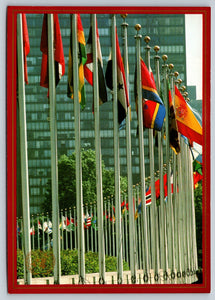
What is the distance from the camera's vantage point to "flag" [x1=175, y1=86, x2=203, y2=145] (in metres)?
7.61

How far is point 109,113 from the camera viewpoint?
24.8ft

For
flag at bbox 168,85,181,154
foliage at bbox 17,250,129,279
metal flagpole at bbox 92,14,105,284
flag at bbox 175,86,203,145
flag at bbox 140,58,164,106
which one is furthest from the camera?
flag at bbox 168,85,181,154

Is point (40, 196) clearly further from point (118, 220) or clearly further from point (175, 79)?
point (175, 79)

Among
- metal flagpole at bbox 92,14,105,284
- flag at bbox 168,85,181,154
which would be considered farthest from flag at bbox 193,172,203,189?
metal flagpole at bbox 92,14,105,284

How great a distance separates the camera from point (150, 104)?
7879 mm

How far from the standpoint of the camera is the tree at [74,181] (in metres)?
7.31

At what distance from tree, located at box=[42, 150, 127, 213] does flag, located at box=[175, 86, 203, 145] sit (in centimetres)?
97

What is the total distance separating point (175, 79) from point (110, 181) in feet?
4.31

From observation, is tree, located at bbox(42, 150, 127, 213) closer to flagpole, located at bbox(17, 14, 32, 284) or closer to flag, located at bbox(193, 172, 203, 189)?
flagpole, located at bbox(17, 14, 32, 284)

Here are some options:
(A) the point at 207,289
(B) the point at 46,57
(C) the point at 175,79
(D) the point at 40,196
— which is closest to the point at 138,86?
(C) the point at 175,79

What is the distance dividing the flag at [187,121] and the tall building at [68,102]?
0.91 ft

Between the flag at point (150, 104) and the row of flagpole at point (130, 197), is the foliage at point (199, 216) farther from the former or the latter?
the flag at point (150, 104)

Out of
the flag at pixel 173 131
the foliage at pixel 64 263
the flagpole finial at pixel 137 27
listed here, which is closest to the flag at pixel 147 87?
the flag at pixel 173 131

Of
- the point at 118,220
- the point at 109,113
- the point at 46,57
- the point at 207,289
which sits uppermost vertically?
the point at 46,57
